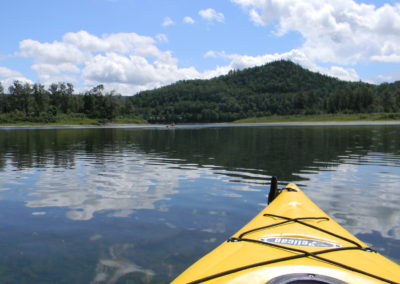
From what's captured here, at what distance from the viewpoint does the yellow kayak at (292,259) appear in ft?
14.4

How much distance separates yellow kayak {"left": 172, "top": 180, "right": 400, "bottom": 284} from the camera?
440 centimetres

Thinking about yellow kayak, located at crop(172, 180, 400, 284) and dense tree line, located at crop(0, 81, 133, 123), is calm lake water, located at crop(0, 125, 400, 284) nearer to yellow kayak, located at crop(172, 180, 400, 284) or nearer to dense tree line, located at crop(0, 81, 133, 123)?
yellow kayak, located at crop(172, 180, 400, 284)

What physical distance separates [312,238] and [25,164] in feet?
74.8

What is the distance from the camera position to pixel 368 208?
1190cm

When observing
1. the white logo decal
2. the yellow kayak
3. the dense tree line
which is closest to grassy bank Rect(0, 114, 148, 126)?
the dense tree line

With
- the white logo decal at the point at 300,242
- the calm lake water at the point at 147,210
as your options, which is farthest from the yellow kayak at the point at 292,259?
the calm lake water at the point at 147,210

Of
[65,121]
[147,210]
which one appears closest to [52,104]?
[65,121]

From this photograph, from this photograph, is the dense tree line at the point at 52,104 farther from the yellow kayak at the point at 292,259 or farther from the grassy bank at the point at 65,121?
the yellow kayak at the point at 292,259

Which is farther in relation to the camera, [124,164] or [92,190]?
[124,164]

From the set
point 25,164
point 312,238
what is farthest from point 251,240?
point 25,164

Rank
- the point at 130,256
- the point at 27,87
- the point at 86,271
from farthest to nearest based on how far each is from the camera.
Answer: the point at 27,87, the point at 130,256, the point at 86,271

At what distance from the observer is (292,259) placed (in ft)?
16.2

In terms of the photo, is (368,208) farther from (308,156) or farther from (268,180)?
(308,156)

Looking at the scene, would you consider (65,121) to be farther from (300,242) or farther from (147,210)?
(300,242)
